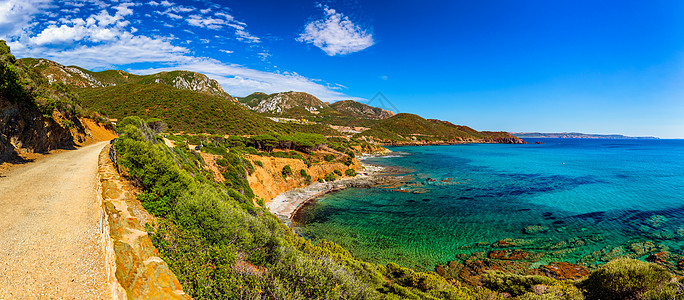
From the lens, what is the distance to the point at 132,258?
5.07 m

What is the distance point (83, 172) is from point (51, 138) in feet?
26.0

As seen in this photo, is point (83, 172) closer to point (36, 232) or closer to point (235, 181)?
point (36, 232)

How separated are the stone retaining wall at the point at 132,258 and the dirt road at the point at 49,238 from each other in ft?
1.70

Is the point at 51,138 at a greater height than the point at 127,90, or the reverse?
the point at 127,90

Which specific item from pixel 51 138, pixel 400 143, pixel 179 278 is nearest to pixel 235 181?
pixel 51 138

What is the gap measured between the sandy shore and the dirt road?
15.6 m

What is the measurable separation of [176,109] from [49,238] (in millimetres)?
56431

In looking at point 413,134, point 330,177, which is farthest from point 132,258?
point 413,134

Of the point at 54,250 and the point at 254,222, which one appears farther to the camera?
the point at 254,222

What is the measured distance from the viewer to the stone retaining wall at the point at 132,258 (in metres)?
4.56

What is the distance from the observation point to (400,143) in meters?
132

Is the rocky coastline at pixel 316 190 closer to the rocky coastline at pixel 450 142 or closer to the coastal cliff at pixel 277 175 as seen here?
the coastal cliff at pixel 277 175

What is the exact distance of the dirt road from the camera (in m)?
5.03

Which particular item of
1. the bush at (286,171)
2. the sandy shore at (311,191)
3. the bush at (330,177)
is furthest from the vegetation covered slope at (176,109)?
the sandy shore at (311,191)
